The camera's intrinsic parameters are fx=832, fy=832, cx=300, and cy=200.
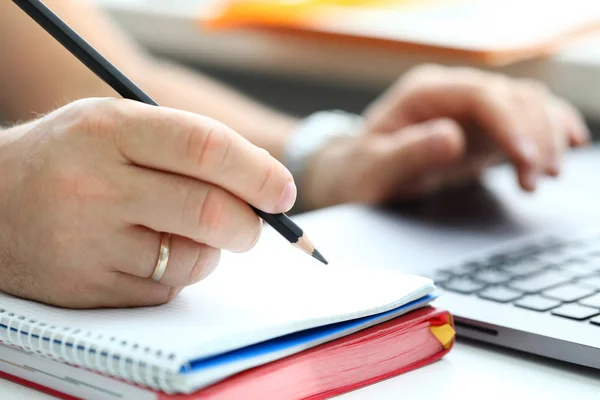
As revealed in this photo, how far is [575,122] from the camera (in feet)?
3.10

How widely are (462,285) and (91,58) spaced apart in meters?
0.28

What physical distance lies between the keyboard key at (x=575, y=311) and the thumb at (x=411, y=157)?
35 cm

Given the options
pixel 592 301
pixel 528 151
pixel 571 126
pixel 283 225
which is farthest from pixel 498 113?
pixel 283 225

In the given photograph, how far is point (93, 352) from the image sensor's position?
37cm

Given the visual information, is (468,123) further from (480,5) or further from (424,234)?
(480,5)

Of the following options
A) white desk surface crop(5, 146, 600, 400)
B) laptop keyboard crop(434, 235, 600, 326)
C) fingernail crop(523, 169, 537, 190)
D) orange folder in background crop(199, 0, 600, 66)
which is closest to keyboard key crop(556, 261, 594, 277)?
laptop keyboard crop(434, 235, 600, 326)

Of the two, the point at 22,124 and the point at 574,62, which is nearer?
the point at 22,124

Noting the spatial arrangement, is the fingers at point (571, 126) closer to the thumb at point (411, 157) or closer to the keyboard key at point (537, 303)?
the thumb at point (411, 157)

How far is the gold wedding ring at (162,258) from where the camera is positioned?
16.5 inches

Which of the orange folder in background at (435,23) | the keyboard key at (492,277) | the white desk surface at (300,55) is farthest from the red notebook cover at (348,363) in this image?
the white desk surface at (300,55)

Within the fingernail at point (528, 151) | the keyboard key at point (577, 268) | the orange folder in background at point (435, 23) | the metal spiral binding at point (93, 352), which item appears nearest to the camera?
the metal spiral binding at point (93, 352)

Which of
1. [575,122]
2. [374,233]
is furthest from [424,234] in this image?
[575,122]

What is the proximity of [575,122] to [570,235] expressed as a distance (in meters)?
0.30

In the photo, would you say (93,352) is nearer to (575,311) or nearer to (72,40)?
(72,40)
